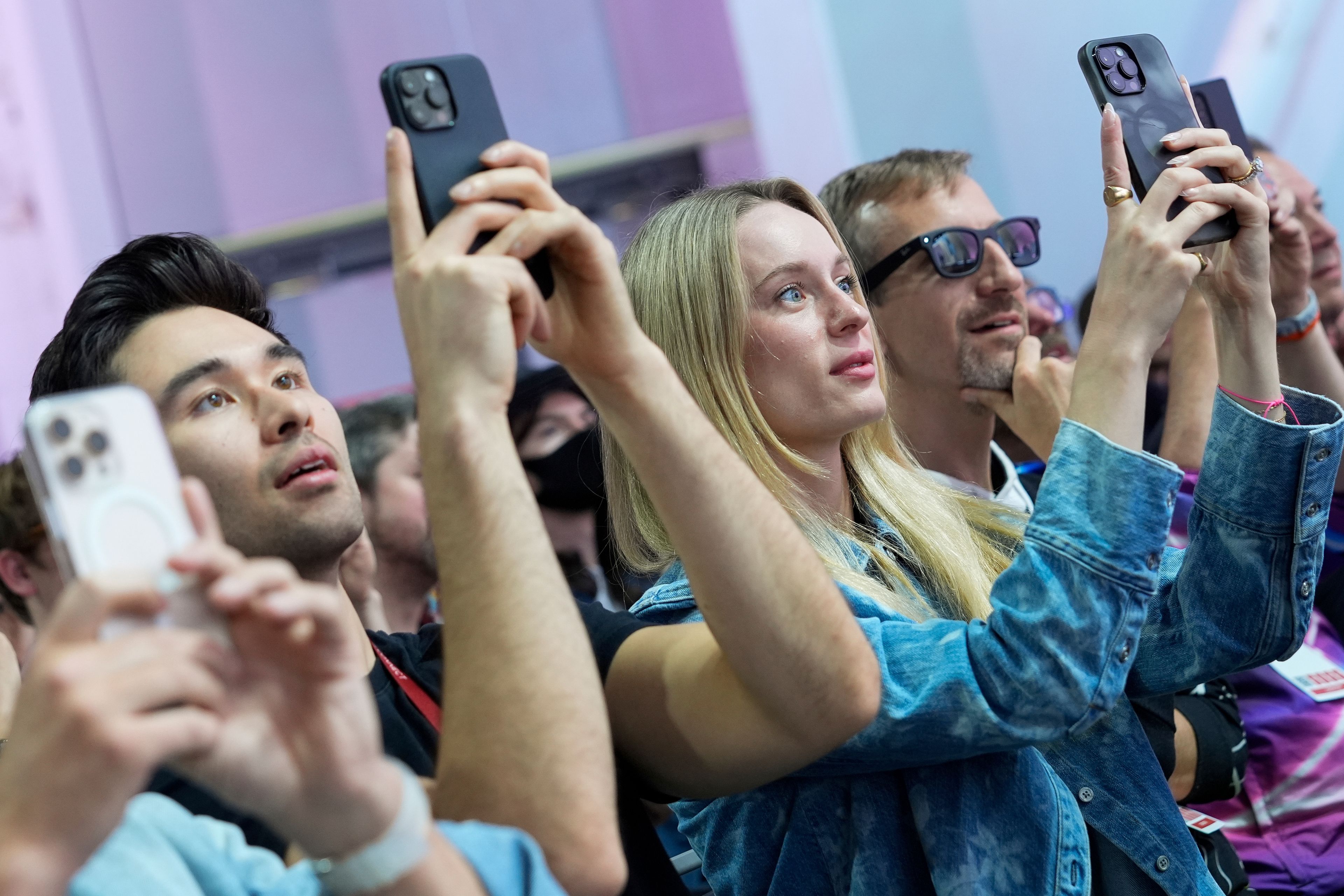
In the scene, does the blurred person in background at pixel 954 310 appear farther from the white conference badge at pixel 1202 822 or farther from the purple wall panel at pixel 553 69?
the purple wall panel at pixel 553 69

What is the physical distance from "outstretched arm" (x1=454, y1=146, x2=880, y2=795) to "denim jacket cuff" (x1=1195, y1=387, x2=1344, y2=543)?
1.95 feet

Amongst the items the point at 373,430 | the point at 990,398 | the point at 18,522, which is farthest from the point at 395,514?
the point at 990,398

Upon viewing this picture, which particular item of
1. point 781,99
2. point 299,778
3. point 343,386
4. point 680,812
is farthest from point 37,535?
point 781,99

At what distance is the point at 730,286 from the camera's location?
1.66 meters

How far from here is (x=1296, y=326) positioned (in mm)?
2102

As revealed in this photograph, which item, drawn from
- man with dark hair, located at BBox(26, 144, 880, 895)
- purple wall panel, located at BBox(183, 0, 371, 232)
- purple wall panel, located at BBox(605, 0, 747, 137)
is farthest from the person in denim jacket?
purple wall panel, located at BBox(183, 0, 371, 232)

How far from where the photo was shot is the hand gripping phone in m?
0.70

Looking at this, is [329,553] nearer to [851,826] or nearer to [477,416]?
[477,416]

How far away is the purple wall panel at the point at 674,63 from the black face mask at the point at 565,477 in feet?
7.05

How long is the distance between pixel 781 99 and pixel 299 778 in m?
3.93

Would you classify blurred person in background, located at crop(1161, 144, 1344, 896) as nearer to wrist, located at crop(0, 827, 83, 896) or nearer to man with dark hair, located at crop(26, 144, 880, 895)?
man with dark hair, located at crop(26, 144, 880, 895)

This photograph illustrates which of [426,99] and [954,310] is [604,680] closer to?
[426,99]

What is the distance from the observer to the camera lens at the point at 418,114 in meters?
1.06

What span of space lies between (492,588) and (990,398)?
4.54ft
